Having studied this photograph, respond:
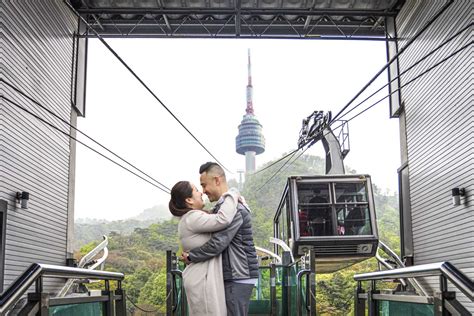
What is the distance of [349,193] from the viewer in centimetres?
1449

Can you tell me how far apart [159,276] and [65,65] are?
41770mm

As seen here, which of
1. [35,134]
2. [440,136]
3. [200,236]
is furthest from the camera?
[440,136]

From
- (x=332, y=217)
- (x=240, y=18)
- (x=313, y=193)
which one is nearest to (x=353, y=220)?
(x=332, y=217)

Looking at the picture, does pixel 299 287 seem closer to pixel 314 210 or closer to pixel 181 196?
pixel 181 196

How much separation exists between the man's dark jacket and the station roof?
12624mm

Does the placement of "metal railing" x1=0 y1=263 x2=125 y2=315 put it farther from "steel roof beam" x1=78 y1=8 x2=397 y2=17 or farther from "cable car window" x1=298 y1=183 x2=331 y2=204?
"steel roof beam" x1=78 y1=8 x2=397 y2=17

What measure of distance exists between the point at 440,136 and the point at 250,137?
355ft

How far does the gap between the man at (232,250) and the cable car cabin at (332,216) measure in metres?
10.5

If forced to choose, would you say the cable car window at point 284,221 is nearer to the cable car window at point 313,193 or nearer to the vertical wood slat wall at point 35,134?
the cable car window at point 313,193

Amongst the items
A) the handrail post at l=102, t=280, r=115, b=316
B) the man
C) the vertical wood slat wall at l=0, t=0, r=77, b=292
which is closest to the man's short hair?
the man

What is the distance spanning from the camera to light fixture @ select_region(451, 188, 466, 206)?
1247 centimetres

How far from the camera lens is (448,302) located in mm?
3154

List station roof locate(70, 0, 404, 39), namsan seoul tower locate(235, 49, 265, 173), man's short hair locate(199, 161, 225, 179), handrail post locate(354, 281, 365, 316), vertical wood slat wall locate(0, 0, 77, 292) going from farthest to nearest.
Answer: namsan seoul tower locate(235, 49, 265, 173), station roof locate(70, 0, 404, 39), vertical wood slat wall locate(0, 0, 77, 292), handrail post locate(354, 281, 365, 316), man's short hair locate(199, 161, 225, 179)

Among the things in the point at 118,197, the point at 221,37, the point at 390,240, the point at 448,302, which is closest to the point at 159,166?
the point at 118,197
